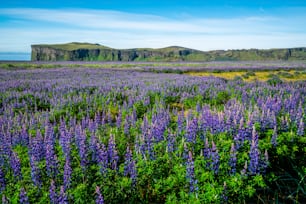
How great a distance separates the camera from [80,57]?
Result: 173m

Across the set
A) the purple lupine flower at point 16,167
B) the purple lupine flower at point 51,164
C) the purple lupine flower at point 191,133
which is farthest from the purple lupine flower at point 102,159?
the purple lupine flower at point 191,133

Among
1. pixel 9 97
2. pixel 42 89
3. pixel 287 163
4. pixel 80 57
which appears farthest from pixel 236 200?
pixel 80 57

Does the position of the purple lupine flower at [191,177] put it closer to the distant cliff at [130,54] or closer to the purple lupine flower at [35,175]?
the purple lupine flower at [35,175]

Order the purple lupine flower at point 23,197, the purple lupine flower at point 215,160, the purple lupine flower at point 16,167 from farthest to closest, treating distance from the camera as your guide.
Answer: the purple lupine flower at point 215,160 < the purple lupine flower at point 16,167 < the purple lupine flower at point 23,197

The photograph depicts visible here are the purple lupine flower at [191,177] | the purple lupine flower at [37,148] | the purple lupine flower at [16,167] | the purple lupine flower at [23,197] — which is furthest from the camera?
the purple lupine flower at [37,148]

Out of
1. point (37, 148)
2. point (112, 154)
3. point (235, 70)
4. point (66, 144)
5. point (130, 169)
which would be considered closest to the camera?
point (130, 169)

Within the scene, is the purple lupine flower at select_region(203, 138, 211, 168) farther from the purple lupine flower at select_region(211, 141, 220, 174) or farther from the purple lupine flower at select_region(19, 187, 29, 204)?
the purple lupine flower at select_region(19, 187, 29, 204)

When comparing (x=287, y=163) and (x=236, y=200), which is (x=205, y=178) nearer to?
(x=236, y=200)

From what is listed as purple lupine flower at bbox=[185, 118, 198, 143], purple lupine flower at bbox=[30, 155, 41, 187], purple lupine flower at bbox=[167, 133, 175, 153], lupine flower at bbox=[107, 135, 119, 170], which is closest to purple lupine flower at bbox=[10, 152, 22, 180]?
purple lupine flower at bbox=[30, 155, 41, 187]

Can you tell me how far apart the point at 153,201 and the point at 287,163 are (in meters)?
2.98

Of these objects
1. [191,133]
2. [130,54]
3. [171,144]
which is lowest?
[171,144]

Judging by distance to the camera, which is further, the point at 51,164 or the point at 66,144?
the point at 66,144

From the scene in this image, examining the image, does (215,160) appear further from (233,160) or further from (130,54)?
(130,54)

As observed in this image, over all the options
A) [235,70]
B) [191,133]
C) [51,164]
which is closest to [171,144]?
[191,133]
